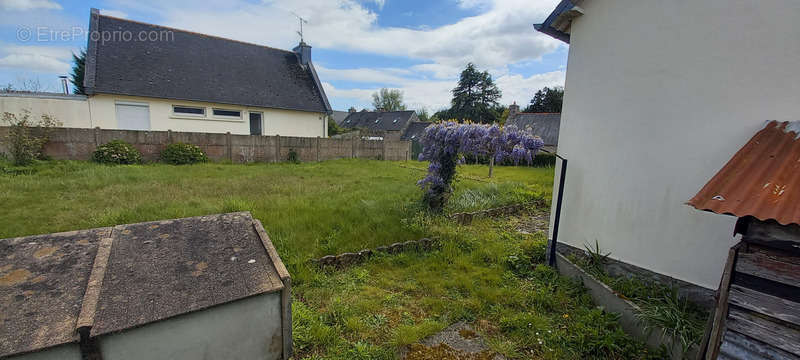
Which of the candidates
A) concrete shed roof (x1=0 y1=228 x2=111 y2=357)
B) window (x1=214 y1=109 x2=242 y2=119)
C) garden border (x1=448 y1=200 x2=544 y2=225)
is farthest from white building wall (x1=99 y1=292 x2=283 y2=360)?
window (x1=214 y1=109 x2=242 y2=119)

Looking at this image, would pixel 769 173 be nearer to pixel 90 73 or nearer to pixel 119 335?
pixel 119 335

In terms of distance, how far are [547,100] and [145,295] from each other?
1660 inches

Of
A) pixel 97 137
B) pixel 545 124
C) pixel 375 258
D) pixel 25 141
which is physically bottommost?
pixel 375 258

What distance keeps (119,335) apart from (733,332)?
3553mm

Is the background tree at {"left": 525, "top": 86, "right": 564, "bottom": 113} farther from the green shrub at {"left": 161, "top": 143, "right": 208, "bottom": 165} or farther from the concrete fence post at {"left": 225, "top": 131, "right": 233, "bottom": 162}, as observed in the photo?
the green shrub at {"left": 161, "top": 143, "right": 208, "bottom": 165}

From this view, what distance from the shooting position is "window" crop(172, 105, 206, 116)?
1393 centimetres

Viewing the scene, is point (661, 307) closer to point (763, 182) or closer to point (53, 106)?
point (763, 182)

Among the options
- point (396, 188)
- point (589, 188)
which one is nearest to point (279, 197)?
point (396, 188)

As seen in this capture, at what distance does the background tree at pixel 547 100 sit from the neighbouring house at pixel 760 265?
125ft

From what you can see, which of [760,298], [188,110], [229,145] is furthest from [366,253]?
[188,110]

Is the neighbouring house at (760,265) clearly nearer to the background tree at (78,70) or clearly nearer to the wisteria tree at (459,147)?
the wisteria tree at (459,147)

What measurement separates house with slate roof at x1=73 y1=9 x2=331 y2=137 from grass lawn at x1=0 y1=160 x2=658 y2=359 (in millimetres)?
5644

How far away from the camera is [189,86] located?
14273 mm

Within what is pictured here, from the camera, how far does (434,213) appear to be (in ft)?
19.7
